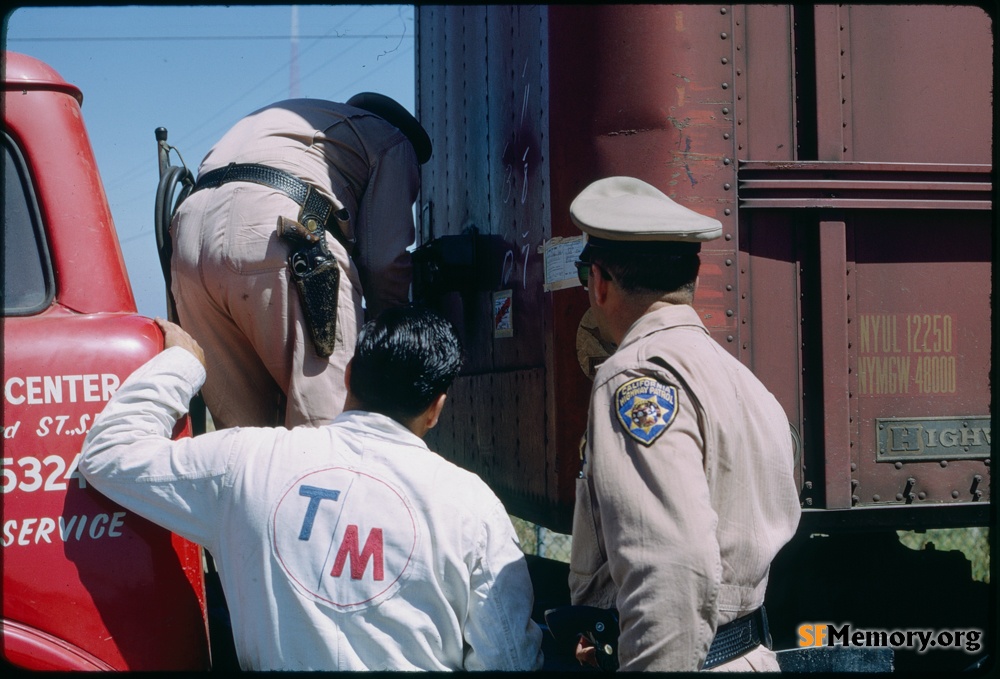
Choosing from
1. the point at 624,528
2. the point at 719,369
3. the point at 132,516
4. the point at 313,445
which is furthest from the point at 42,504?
the point at 719,369

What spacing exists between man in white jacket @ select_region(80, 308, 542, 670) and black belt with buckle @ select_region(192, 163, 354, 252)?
0.79m

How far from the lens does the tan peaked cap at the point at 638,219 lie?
5.59 feet

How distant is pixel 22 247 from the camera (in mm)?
1810

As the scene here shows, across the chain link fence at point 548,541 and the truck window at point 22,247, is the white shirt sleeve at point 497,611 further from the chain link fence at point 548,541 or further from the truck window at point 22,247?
the chain link fence at point 548,541

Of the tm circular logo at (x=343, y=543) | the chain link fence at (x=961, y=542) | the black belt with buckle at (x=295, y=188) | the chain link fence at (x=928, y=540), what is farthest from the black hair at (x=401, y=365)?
the chain link fence at (x=961, y=542)

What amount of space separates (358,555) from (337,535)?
5 cm

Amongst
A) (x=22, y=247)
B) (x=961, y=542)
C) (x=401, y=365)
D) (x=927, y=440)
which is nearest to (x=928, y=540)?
(x=961, y=542)

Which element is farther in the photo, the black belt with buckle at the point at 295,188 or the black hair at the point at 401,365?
the black belt with buckle at the point at 295,188

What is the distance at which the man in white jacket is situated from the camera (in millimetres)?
1573

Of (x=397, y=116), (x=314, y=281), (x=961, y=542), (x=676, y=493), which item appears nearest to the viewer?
(x=676, y=493)

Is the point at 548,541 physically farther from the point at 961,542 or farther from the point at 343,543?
the point at 343,543

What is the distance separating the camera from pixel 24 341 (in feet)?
5.66

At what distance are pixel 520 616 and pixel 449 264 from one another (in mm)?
1588

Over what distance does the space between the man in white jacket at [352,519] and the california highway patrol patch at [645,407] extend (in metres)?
0.33
